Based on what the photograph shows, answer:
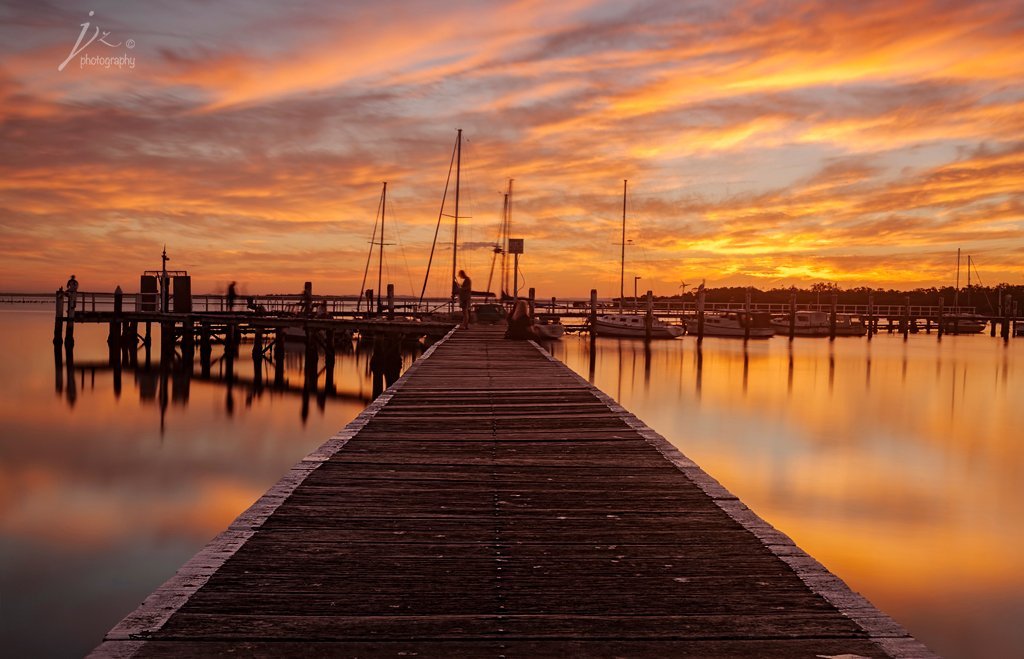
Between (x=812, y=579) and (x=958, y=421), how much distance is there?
81.7 ft

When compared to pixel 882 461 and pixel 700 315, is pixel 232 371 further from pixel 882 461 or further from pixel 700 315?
pixel 700 315

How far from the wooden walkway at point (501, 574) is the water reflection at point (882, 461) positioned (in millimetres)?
5110

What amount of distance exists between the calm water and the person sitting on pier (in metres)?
4.85

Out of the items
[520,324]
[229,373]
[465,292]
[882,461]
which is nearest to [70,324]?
[229,373]

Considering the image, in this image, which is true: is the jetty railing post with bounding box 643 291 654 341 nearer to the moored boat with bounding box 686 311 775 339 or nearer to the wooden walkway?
the moored boat with bounding box 686 311 775 339

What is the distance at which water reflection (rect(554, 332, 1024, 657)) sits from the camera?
10367 mm

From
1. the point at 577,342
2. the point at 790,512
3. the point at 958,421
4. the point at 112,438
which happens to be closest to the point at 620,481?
the point at 790,512

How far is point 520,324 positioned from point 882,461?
34.8 ft

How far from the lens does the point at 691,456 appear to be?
18859 millimetres

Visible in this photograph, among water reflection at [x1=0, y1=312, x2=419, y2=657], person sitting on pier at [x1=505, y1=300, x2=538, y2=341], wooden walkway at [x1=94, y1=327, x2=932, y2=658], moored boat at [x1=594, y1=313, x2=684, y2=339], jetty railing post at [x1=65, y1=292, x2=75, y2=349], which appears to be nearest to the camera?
wooden walkway at [x1=94, y1=327, x2=932, y2=658]

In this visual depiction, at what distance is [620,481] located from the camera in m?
6.82

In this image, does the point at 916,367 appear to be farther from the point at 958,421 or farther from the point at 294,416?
the point at 294,416

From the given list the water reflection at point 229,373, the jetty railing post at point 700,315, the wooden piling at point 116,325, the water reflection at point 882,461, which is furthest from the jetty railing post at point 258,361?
the jetty railing post at point 700,315

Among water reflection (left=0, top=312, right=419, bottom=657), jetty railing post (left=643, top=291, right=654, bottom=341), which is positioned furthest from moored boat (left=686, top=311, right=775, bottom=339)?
water reflection (left=0, top=312, right=419, bottom=657)
